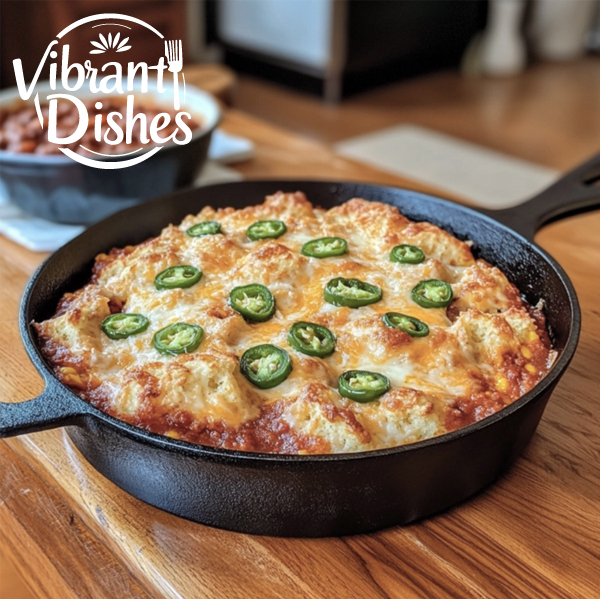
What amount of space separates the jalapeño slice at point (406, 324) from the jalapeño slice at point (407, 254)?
0.22m

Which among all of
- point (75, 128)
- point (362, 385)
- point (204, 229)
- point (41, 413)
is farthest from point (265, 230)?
point (75, 128)

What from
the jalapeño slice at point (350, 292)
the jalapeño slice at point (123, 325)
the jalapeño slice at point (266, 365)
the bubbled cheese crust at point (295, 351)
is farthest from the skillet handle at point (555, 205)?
the jalapeño slice at point (123, 325)

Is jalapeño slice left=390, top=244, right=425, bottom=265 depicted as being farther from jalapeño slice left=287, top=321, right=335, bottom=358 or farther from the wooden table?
the wooden table

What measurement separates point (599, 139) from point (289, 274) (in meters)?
4.40

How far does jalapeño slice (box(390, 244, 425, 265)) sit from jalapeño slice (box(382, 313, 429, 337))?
218 millimetres

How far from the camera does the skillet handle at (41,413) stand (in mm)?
1030

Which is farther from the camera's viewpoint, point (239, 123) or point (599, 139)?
point (599, 139)

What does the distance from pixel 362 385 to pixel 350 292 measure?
0.26 meters

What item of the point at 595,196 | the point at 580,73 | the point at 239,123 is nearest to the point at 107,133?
the point at 239,123

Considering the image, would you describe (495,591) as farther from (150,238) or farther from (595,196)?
(150,238)

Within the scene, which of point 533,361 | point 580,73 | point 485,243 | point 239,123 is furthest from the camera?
point 580,73

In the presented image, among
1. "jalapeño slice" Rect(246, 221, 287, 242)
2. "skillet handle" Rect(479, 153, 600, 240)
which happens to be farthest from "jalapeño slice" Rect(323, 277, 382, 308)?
"skillet handle" Rect(479, 153, 600, 240)

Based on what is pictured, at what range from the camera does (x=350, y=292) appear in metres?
1.41

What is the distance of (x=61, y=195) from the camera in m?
2.06
